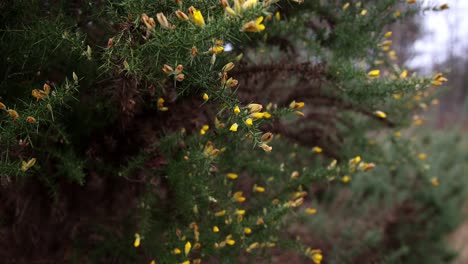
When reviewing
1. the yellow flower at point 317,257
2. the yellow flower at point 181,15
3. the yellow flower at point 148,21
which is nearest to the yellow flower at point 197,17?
the yellow flower at point 181,15

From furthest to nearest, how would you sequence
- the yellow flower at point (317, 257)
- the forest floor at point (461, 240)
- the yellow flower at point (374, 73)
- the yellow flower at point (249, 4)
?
the forest floor at point (461, 240) < the yellow flower at point (317, 257) < the yellow flower at point (374, 73) < the yellow flower at point (249, 4)

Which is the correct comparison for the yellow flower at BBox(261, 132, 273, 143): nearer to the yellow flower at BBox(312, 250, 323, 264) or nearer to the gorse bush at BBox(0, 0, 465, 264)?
the gorse bush at BBox(0, 0, 465, 264)

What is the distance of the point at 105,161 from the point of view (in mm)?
2271

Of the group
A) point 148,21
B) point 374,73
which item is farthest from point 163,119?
point 374,73

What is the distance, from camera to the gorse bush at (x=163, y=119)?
1.59m

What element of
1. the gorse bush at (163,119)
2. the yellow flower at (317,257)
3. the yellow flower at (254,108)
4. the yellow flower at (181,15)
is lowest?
the yellow flower at (317,257)

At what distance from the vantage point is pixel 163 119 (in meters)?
2.26

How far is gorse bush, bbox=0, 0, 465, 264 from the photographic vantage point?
1.59 meters

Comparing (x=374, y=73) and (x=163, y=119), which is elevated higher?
(x=374, y=73)

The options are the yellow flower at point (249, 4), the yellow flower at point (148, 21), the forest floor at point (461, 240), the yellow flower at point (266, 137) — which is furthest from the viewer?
the forest floor at point (461, 240)

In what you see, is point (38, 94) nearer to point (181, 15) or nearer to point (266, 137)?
point (181, 15)

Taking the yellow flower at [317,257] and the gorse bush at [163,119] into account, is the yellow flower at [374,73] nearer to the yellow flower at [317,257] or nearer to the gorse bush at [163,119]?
the gorse bush at [163,119]

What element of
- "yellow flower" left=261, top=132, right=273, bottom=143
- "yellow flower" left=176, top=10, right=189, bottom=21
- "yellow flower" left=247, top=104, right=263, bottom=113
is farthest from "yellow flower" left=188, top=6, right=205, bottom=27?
"yellow flower" left=261, top=132, right=273, bottom=143

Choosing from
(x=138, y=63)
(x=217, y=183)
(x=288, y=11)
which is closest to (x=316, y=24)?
(x=288, y=11)
